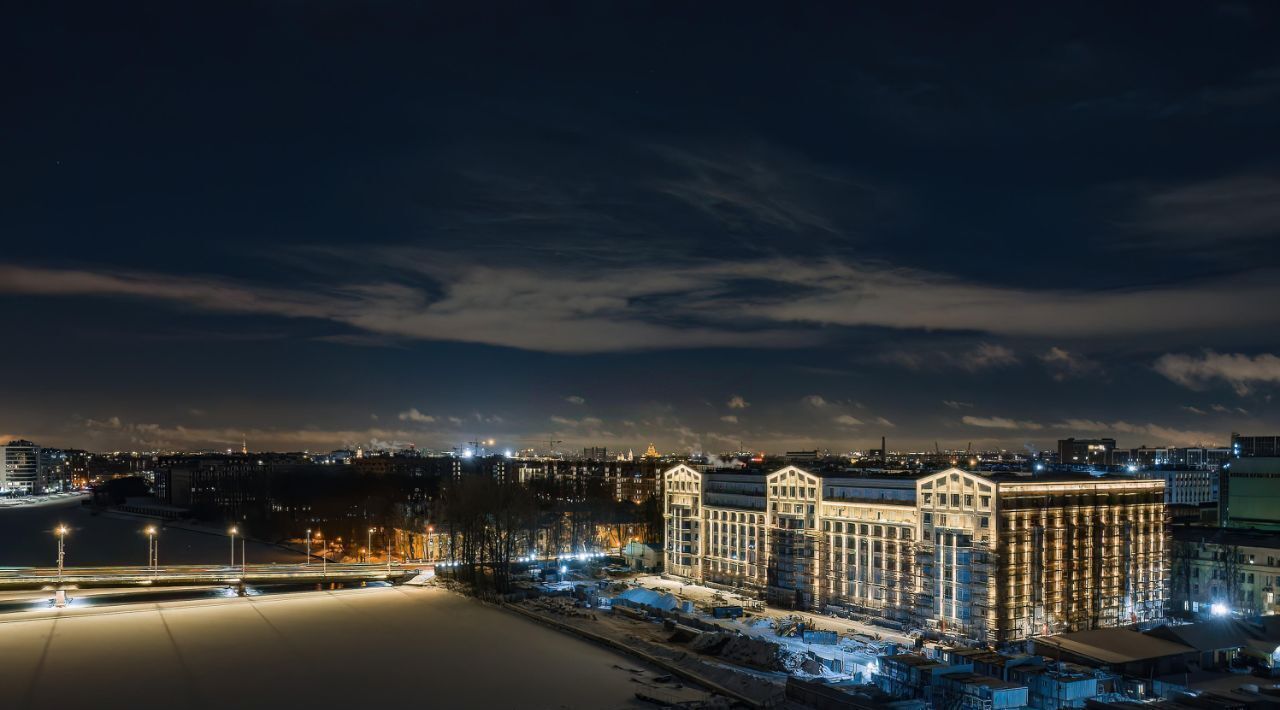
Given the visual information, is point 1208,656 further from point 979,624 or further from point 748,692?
point 748,692

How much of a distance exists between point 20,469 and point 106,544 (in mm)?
119998

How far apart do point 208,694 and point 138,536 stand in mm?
64430

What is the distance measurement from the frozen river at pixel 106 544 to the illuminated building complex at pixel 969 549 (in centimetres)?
4038

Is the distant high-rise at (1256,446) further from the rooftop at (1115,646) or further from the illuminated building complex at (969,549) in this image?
the rooftop at (1115,646)

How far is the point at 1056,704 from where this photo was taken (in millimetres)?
28094

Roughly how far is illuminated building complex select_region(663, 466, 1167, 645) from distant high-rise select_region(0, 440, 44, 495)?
561 ft

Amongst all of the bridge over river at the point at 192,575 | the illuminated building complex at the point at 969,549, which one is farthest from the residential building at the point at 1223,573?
the bridge over river at the point at 192,575

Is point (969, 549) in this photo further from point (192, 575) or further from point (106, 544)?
point (106, 544)

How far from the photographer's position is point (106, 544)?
7881 cm

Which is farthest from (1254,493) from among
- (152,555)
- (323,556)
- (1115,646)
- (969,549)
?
(152,555)

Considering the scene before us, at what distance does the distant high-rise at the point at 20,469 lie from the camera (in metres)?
172

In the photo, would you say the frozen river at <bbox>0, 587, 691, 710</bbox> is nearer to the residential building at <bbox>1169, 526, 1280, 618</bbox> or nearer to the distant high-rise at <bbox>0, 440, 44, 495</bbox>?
the residential building at <bbox>1169, 526, 1280, 618</bbox>

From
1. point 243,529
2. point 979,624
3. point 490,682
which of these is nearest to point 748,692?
point 490,682

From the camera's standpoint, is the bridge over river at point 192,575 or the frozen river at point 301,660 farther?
the bridge over river at point 192,575
